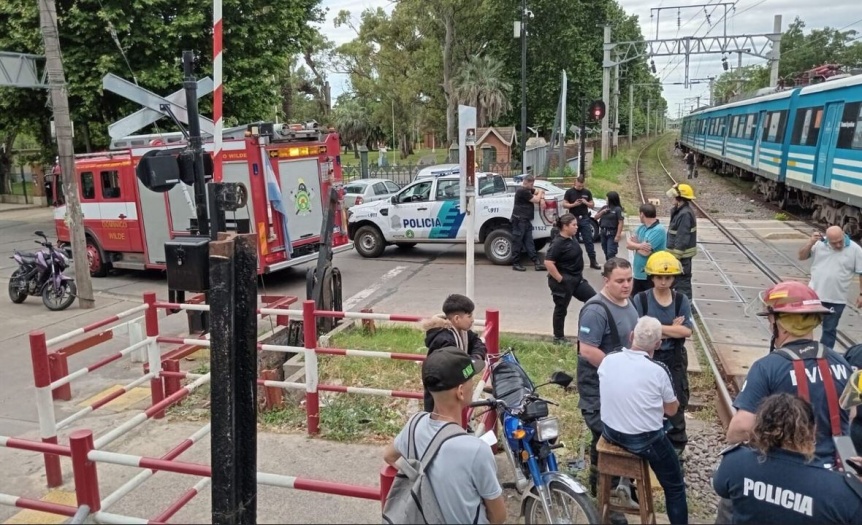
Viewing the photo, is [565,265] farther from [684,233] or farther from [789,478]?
[789,478]

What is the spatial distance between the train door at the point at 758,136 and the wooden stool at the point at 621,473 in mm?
20958

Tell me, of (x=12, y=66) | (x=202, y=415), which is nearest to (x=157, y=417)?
(x=202, y=415)

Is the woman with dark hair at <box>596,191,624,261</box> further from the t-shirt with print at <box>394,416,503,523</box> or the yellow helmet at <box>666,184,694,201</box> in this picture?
the t-shirt with print at <box>394,416,503,523</box>

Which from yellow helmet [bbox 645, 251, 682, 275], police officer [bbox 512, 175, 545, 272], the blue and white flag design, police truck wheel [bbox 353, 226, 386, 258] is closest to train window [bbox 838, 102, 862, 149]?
police officer [bbox 512, 175, 545, 272]

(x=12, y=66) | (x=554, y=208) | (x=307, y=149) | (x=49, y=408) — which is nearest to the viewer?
(x=49, y=408)

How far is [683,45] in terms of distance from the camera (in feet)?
114

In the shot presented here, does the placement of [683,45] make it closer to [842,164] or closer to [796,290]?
[842,164]

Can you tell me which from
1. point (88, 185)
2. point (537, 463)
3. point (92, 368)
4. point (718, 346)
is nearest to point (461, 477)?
point (537, 463)

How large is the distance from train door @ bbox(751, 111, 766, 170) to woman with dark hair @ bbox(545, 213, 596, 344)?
17374mm

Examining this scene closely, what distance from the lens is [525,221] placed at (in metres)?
12.9

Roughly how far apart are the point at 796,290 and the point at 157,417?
594cm

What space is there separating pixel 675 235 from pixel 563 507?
466 cm

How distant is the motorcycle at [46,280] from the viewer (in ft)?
37.6

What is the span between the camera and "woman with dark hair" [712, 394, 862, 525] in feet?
8.57
